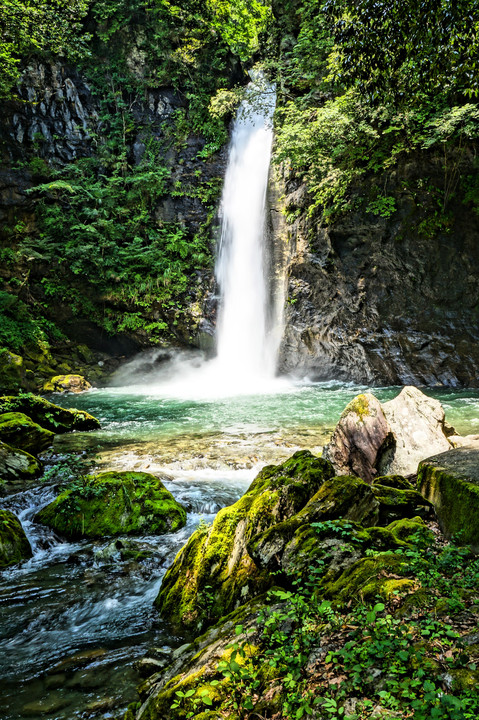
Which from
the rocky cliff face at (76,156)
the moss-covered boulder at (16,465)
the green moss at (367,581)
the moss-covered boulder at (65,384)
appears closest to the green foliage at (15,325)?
the rocky cliff face at (76,156)

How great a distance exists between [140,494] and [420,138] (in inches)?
442

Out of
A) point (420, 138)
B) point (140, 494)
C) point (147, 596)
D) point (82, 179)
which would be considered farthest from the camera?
point (82, 179)

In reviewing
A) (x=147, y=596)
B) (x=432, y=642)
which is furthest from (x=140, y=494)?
(x=432, y=642)

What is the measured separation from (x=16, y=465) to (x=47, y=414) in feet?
9.65

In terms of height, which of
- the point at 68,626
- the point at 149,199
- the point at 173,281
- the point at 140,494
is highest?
the point at 149,199

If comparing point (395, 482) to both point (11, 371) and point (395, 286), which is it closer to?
point (395, 286)

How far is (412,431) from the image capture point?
5992 mm

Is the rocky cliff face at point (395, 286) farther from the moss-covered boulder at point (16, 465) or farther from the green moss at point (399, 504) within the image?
the moss-covered boulder at point (16, 465)

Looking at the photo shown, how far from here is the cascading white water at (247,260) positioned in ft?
60.7

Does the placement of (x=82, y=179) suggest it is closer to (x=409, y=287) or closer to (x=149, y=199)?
(x=149, y=199)

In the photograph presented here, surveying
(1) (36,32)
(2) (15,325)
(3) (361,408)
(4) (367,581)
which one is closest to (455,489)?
(4) (367,581)

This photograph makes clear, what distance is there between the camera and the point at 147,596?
374cm

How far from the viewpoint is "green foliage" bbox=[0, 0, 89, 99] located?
635 inches

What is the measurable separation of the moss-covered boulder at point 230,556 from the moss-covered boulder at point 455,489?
38.5 inches
